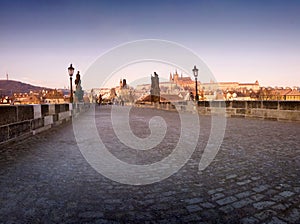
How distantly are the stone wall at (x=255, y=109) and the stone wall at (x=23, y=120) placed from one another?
10498mm

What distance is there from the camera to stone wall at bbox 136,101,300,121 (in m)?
11.0

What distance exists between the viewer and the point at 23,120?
22.3 ft

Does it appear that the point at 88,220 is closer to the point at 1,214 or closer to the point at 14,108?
the point at 1,214

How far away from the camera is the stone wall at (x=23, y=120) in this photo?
5602 millimetres

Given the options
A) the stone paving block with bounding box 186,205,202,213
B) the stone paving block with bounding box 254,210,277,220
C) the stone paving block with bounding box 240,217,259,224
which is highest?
the stone paving block with bounding box 186,205,202,213

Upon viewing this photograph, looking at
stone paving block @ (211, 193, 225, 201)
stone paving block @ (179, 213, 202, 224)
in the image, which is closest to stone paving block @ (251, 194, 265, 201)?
stone paving block @ (211, 193, 225, 201)

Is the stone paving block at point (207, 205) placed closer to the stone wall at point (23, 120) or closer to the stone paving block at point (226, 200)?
the stone paving block at point (226, 200)

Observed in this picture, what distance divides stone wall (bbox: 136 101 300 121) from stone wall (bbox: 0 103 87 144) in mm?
10498

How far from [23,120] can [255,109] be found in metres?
11.6

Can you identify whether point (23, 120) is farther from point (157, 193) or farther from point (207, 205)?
point (207, 205)

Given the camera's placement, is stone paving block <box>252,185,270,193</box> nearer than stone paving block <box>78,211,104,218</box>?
No

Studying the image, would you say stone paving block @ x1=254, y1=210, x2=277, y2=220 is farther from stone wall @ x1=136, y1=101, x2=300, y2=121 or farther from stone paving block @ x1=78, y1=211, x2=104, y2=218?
stone wall @ x1=136, y1=101, x2=300, y2=121

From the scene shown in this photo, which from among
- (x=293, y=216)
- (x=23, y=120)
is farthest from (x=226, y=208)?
(x=23, y=120)

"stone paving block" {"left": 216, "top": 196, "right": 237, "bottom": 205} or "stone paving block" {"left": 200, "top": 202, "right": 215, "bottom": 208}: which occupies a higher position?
"stone paving block" {"left": 200, "top": 202, "right": 215, "bottom": 208}
